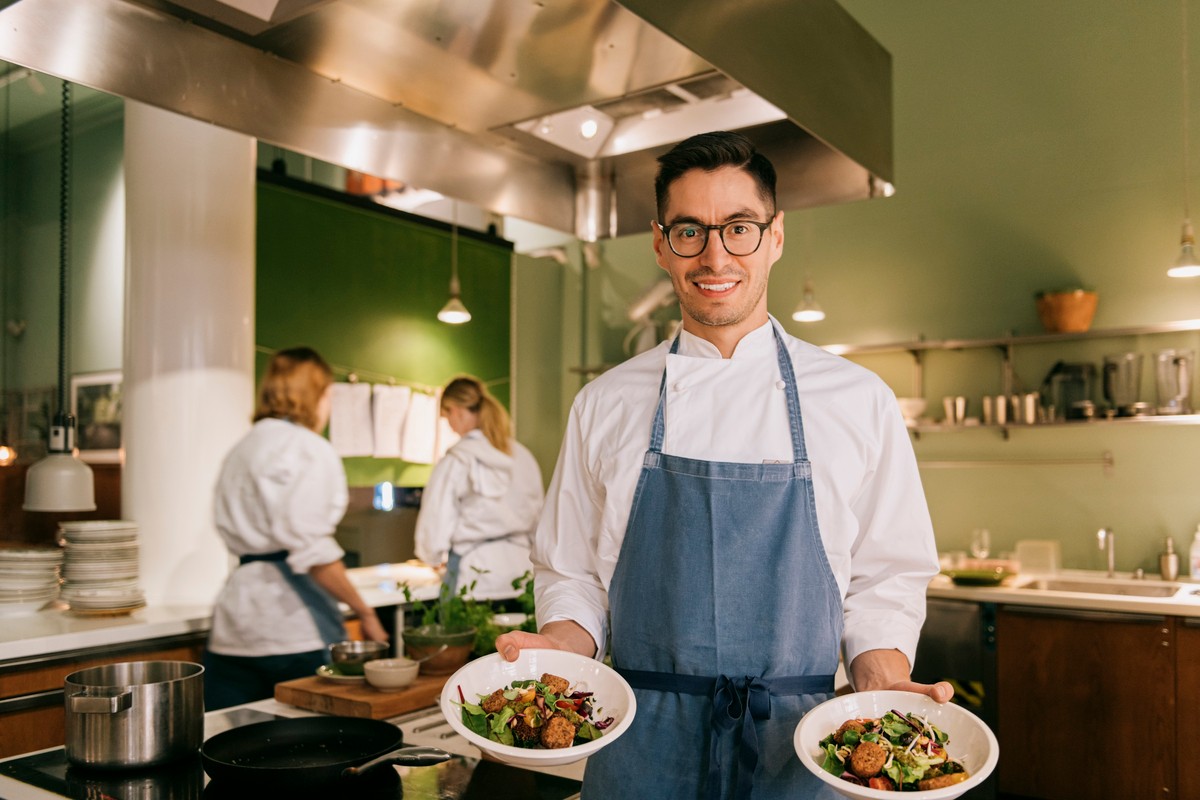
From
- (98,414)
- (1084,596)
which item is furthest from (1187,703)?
(98,414)

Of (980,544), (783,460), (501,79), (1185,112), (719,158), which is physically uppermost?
(1185,112)

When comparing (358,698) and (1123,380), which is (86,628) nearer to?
(358,698)

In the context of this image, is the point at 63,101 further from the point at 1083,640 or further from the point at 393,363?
the point at 1083,640

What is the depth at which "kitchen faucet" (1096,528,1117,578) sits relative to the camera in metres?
4.59

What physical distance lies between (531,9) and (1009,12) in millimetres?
4188

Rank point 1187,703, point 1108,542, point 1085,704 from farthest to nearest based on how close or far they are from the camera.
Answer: point 1108,542
point 1085,704
point 1187,703

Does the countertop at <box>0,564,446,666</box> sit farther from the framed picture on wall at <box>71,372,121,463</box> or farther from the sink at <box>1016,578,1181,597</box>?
the sink at <box>1016,578,1181,597</box>

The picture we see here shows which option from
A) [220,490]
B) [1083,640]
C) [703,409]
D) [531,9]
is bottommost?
[1083,640]

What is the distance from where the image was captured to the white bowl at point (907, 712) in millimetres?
1141

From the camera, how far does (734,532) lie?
1.46m

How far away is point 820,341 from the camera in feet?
18.4

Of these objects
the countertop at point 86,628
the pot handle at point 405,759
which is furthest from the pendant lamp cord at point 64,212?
the pot handle at point 405,759

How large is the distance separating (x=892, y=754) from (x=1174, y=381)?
389 centimetres

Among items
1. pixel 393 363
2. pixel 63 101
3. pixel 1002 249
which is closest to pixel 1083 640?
pixel 1002 249
